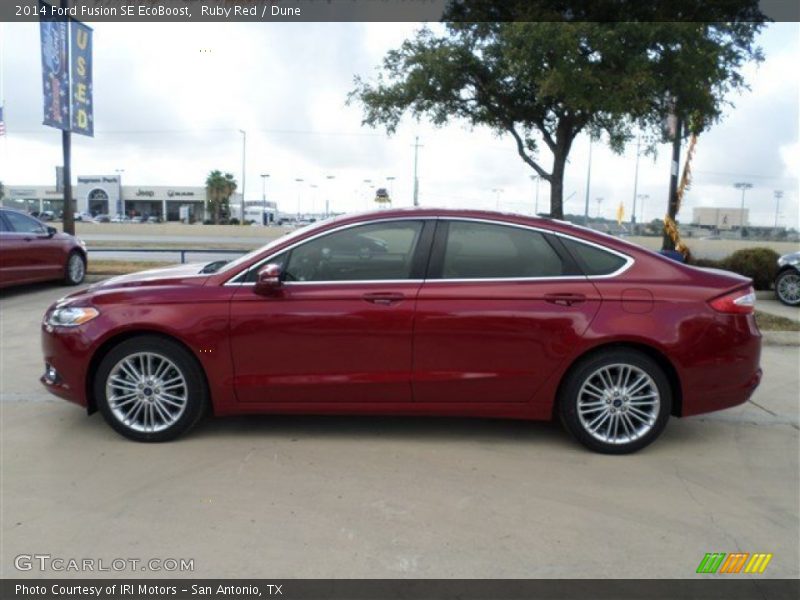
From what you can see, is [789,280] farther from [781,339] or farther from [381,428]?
[381,428]

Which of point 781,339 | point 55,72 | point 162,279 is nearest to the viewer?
point 162,279

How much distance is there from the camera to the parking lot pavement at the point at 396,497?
126 inches

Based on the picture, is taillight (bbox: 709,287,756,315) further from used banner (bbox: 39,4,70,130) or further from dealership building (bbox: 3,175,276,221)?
dealership building (bbox: 3,175,276,221)

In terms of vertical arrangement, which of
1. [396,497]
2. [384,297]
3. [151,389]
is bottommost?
[396,497]

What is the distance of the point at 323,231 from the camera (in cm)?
454

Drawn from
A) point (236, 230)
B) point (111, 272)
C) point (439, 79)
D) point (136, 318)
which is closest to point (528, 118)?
point (439, 79)

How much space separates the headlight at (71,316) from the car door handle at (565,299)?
9.88 feet

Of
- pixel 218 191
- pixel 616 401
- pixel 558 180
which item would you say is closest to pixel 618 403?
pixel 616 401

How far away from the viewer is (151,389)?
4.48m

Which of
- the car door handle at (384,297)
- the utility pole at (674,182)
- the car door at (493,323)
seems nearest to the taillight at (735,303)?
the car door at (493,323)

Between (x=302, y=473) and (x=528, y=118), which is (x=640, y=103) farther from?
(x=302, y=473)

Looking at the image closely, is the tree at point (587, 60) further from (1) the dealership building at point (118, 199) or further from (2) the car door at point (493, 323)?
(1) the dealership building at point (118, 199)

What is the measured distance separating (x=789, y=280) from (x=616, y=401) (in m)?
8.48

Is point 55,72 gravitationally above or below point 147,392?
above
